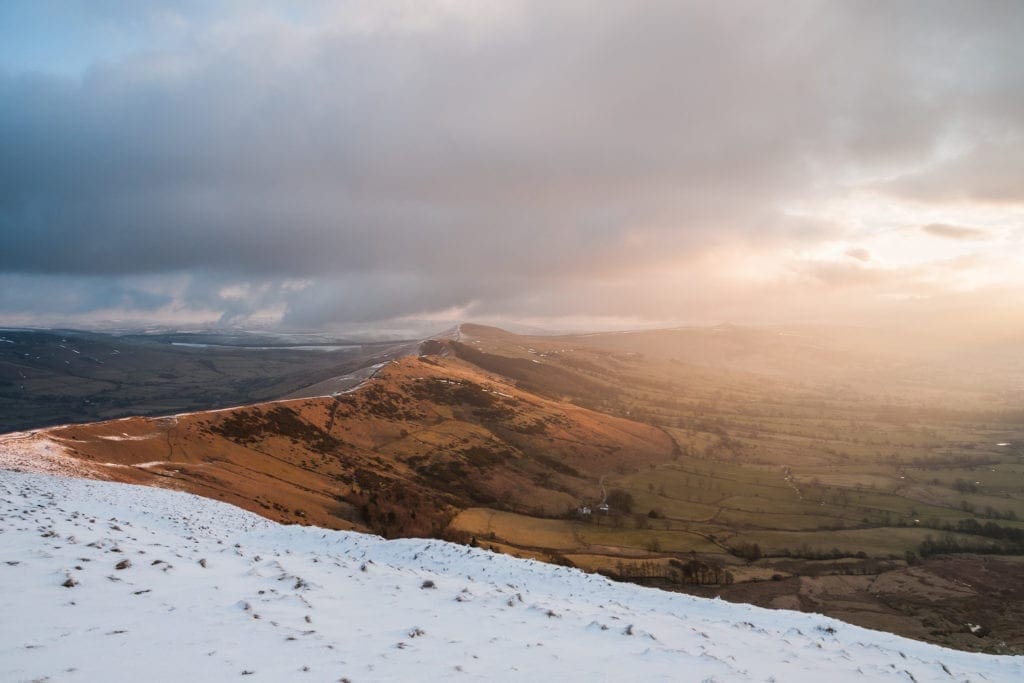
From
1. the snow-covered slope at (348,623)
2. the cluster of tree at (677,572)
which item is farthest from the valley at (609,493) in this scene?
the snow-covered slope at (348,623)

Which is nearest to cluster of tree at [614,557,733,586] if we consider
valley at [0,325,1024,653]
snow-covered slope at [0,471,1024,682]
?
valley at [0,325,1024,653]

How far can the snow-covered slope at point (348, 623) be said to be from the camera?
9328mm

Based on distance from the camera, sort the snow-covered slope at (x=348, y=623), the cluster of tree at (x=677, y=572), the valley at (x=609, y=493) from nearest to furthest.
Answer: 1. the snow-covered slope at (x=348, y=623)
2. the valley at (x=609, y=493)
3. the cluster of tree at (x=677, y=572)

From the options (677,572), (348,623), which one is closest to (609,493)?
(677,572)

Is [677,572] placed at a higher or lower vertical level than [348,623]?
lower

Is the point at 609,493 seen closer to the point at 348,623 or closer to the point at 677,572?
the point at 677,572

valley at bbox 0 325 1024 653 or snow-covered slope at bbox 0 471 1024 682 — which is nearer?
snow-covered slope at bbox 0 471 1024 682

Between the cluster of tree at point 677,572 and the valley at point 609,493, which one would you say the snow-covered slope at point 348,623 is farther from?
the cluster of tree at point 677,572

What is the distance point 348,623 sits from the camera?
12539mm

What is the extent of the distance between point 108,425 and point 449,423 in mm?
81827

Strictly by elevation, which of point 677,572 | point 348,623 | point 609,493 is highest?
point 348,623

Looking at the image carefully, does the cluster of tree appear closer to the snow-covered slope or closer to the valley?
the valley

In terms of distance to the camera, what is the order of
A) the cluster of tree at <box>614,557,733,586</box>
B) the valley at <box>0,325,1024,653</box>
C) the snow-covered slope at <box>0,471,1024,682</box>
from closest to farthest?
the snow-covered slope at <box>0,471,1024,682</box> → the valley at <box>0,325,1024,653</box> → the cluster of tree at <box>614,557,733,586</box>

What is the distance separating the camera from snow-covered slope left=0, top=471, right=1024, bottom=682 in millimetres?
9328
